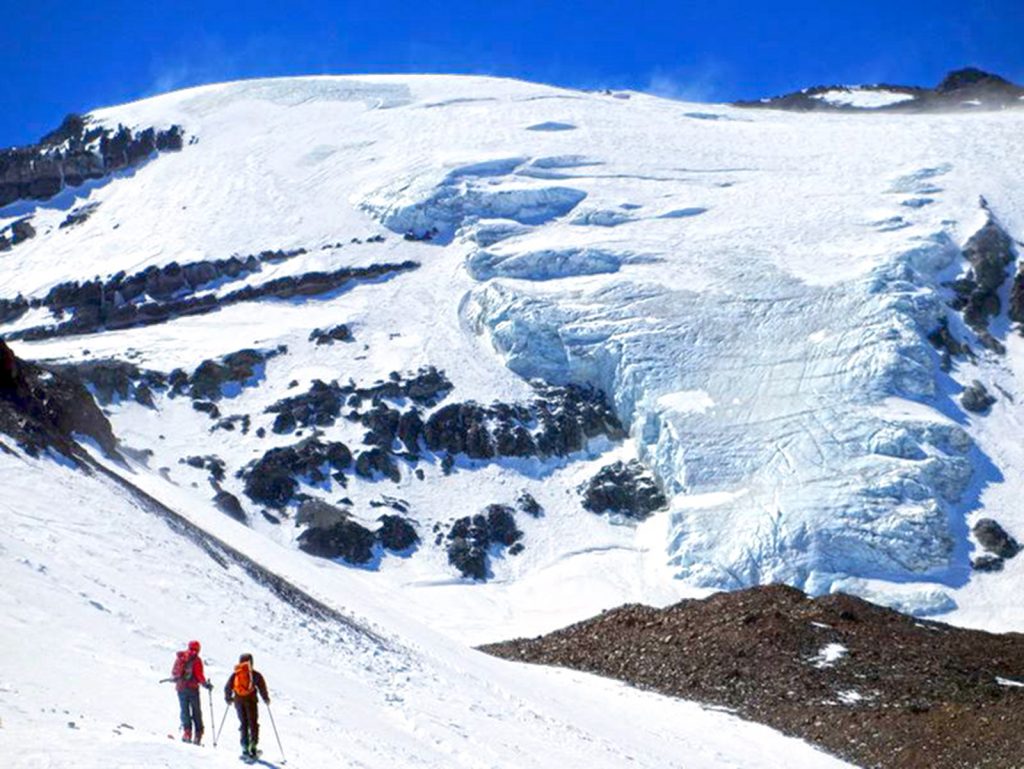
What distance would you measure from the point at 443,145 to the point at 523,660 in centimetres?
8122

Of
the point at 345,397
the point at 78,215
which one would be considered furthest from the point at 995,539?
the point at 78,215

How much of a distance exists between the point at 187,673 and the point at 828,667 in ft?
88.4

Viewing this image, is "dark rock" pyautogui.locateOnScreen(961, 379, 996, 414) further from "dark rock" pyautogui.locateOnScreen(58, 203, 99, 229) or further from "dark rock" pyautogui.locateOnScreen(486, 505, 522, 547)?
"dark rock" pyautogui.locateOnScreen(58, 203, 99, 229)

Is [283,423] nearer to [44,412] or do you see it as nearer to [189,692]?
[44,412]

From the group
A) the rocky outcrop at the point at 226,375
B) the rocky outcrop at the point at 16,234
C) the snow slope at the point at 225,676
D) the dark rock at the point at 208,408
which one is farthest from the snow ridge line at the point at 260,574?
the rocky outcrop at the point at 16,234

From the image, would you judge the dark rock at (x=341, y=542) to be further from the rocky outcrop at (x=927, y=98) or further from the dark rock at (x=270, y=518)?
the rocky outcrop at (x=927, y=98)

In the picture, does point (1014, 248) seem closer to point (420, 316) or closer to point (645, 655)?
point (420, 316)

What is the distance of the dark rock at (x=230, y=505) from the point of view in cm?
6544

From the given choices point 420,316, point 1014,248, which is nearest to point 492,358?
point 420,316

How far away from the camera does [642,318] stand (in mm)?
82312

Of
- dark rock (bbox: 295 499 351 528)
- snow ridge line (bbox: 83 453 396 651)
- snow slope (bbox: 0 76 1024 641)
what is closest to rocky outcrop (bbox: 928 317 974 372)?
snow slope (bbox: 0 76 1024 641)

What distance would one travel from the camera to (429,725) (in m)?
25.1

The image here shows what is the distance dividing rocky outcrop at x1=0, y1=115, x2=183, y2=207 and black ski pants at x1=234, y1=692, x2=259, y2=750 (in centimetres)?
12538

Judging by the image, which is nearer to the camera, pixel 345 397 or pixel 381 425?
pixel 381 425
